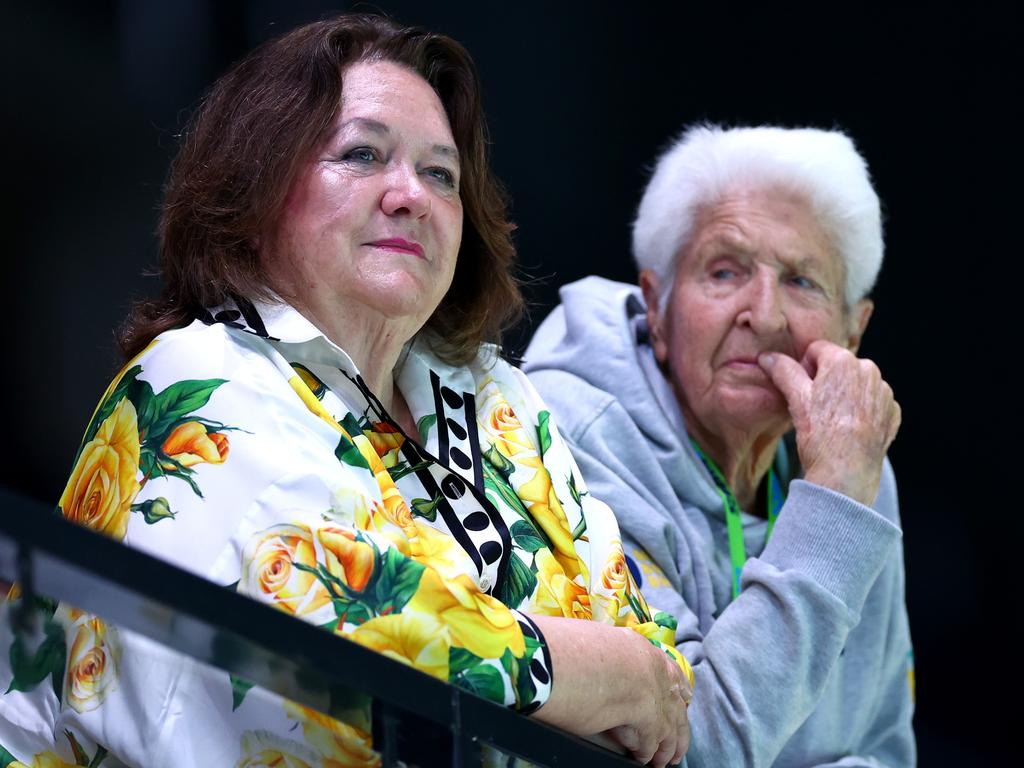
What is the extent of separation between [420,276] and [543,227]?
1656 millimetres

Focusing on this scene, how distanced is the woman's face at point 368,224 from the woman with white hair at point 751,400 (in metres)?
0.64

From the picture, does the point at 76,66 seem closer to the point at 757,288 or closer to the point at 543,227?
the point at 543,227

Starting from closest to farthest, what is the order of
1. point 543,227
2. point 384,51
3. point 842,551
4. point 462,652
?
point 462,652, point 384,51, point 842,551, point 543,227

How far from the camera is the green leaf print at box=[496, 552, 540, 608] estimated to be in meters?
1.76

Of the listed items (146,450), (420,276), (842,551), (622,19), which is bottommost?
(842,551)

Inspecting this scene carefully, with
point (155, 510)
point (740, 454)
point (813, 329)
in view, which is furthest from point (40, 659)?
point (813, 329)

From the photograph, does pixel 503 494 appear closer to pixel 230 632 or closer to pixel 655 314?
pixel 230 632

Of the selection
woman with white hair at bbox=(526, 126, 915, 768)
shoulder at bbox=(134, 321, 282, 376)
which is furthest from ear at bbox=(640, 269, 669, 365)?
shoulder at bbox=(134, 321, 282, 376)

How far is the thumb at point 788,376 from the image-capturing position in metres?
2.47

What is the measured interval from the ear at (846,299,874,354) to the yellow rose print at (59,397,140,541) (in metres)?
1.56

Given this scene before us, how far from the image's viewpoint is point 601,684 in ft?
5.25

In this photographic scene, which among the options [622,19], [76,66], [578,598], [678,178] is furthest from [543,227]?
[578,598]

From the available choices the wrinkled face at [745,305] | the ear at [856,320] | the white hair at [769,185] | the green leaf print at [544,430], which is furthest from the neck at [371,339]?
the ear at [856,320]

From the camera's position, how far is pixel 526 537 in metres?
1.85
